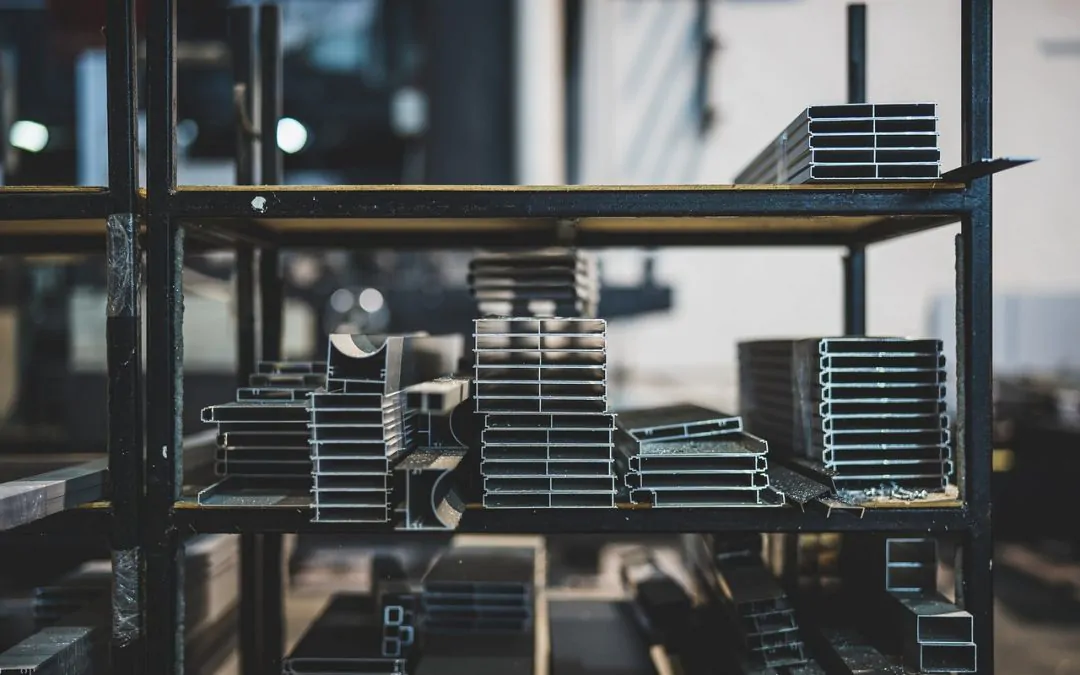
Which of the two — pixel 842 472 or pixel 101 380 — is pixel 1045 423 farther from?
pixel 101 380

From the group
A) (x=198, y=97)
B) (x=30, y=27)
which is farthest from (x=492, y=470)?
(x=30, y=27)

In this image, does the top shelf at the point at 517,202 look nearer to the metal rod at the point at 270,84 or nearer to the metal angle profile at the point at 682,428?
the metal angle profile at the point at 682,428

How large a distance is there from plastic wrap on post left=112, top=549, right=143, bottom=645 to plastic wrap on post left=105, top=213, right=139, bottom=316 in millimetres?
532

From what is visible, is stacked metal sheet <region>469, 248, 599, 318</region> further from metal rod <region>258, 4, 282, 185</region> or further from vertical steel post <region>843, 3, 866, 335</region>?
vertical steel post <region>843, 3, 866, 335</region>

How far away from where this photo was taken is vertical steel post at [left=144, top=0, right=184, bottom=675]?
1525mm

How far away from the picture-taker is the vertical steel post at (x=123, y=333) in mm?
1516

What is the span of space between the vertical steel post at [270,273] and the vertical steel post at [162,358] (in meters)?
0.64

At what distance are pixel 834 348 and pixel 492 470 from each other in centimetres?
81

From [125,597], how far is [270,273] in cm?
104

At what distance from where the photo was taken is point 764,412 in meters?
2.07

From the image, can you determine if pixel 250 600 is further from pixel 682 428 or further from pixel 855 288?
pixel 855 288

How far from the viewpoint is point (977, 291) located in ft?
4.94

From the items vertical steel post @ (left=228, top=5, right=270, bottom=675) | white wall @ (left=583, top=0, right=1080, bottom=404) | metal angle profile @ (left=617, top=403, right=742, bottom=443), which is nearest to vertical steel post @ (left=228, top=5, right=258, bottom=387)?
vertical steel post @ (left=228, top=5, right=270, bottom=675)

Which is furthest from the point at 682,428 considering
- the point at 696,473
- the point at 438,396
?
the point at 438,396
